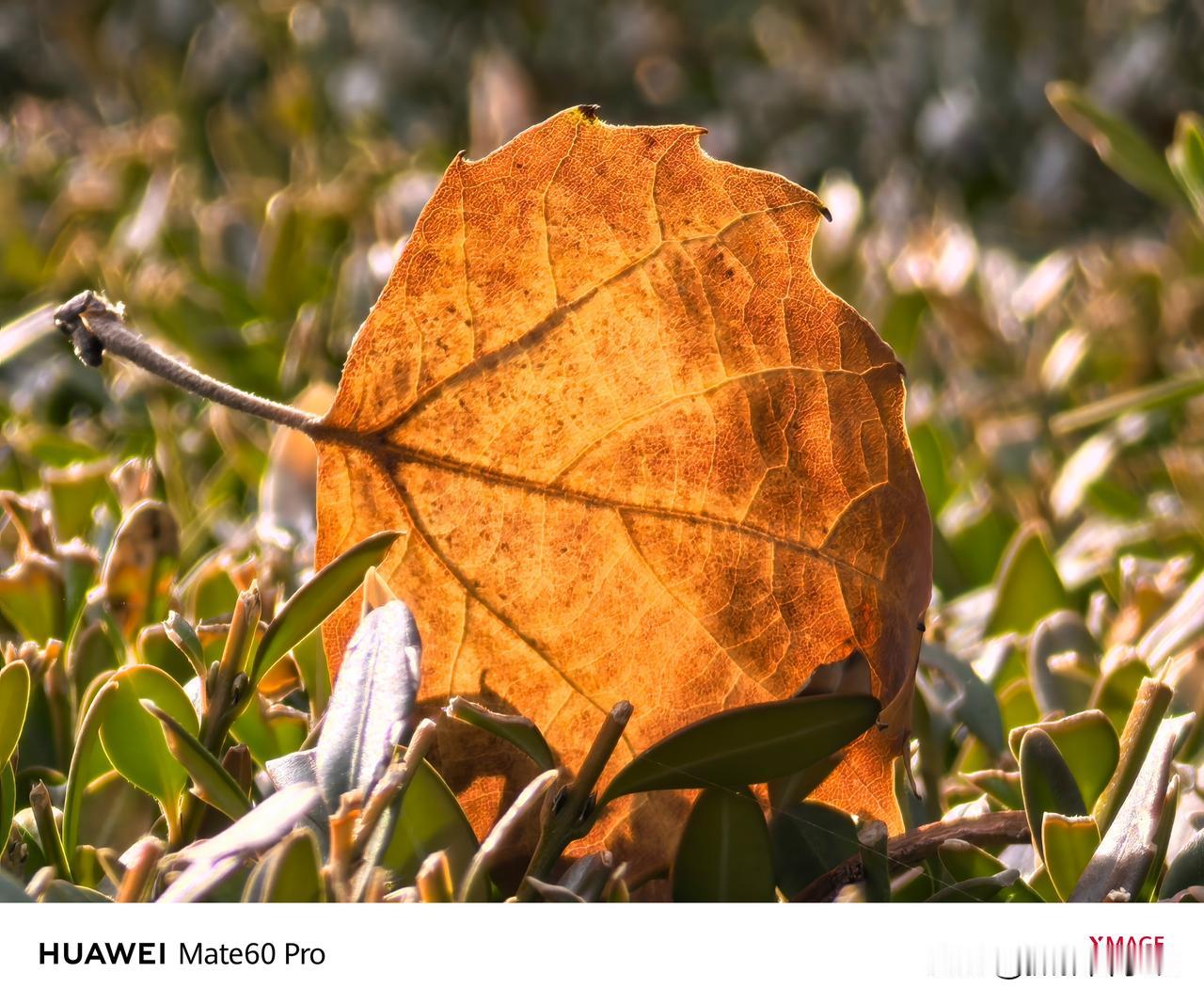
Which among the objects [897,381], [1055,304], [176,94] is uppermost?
[176,94]

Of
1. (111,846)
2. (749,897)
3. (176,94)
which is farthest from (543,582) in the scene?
(176,94)

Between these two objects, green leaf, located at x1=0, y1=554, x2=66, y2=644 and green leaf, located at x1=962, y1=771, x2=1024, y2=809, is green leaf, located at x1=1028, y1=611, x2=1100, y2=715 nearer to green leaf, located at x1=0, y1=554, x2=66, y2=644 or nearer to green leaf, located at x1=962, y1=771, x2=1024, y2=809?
green leaf, located at x1=962, y1=771, x2=1024, y2=809

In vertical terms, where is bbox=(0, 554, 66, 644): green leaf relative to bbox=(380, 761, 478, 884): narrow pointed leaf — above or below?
above

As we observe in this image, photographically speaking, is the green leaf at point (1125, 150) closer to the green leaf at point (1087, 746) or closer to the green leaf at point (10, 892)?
the green leaf at point (1087, 746)

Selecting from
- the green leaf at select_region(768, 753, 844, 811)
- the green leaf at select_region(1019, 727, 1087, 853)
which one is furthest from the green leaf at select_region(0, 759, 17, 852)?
the green leaf at select_region(1019, 727, 1087, 853)

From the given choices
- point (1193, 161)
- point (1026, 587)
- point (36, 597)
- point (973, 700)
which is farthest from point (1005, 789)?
point (1193, 161)

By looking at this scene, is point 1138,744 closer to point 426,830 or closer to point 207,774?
point 426,830
